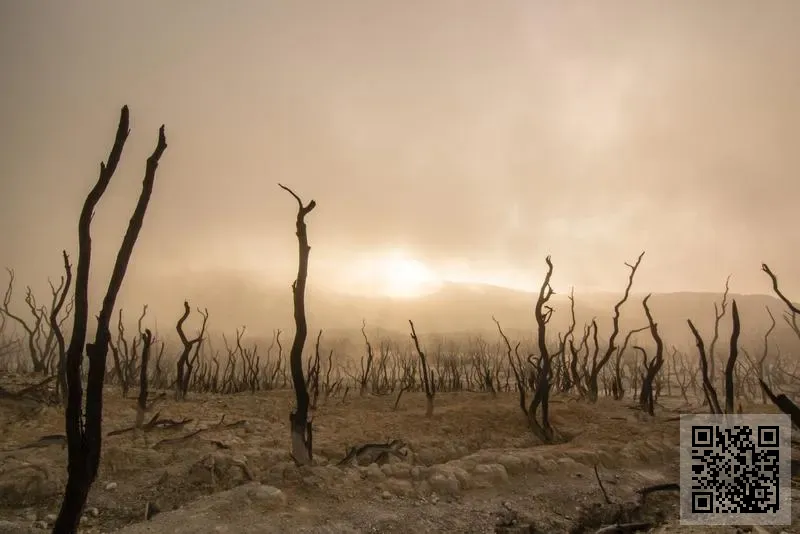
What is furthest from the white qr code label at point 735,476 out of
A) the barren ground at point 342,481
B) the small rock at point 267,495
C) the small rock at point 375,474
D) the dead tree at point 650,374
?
the small rock at point 267,495

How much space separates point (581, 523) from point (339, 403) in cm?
900

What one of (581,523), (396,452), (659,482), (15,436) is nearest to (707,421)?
(659,482)

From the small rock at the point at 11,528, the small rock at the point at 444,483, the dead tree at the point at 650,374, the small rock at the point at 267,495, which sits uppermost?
the dead tree at the point at 650,374

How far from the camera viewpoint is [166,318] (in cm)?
14075

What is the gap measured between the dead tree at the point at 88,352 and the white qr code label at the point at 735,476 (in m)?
6.73

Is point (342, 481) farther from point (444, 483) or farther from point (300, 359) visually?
point (300, 359)

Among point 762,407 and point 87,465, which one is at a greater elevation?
point 87,465

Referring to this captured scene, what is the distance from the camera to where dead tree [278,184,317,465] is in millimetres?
6172

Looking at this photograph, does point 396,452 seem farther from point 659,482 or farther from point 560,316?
point 560,316

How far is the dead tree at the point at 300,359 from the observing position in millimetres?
6172

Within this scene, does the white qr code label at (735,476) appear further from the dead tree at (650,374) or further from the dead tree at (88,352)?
the dead tree at (88,352)

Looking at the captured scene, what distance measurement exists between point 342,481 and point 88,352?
3.52m

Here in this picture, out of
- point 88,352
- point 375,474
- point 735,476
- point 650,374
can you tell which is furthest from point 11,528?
point 650,374

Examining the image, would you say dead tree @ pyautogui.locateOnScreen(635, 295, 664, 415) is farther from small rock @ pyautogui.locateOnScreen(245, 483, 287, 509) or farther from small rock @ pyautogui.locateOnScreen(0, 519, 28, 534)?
small rock @ pyautogui.locateOnScreen(0, 519, 28, 534)
